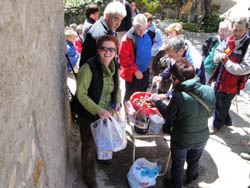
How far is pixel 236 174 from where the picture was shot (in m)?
3.33

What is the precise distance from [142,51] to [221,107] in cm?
172

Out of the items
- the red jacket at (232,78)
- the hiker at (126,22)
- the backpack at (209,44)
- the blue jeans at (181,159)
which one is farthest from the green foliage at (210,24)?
the blue jeans at (181,159)

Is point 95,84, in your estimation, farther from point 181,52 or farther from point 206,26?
point 206,26

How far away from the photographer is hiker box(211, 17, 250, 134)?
135 inches

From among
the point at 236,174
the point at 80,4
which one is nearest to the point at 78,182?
the point at 236,174

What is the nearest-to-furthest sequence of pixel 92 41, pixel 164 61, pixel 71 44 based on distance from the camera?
pixel 92 41, pixel 164 61, pixel 71 44

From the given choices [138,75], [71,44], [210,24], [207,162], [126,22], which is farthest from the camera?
[210,24]

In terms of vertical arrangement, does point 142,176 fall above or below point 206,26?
below

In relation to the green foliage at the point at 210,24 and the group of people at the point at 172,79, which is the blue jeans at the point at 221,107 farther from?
the green foliage at the point at 210,24

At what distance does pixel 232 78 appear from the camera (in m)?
3.70

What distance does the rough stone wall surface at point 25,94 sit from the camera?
88cm

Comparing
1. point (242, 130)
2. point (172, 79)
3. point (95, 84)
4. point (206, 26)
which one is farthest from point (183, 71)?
point (206, 26)

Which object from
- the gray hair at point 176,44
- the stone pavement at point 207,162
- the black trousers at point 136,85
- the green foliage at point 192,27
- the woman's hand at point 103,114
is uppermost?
the green foliage at point 192,27

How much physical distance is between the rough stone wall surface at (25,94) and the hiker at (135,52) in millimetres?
2065
